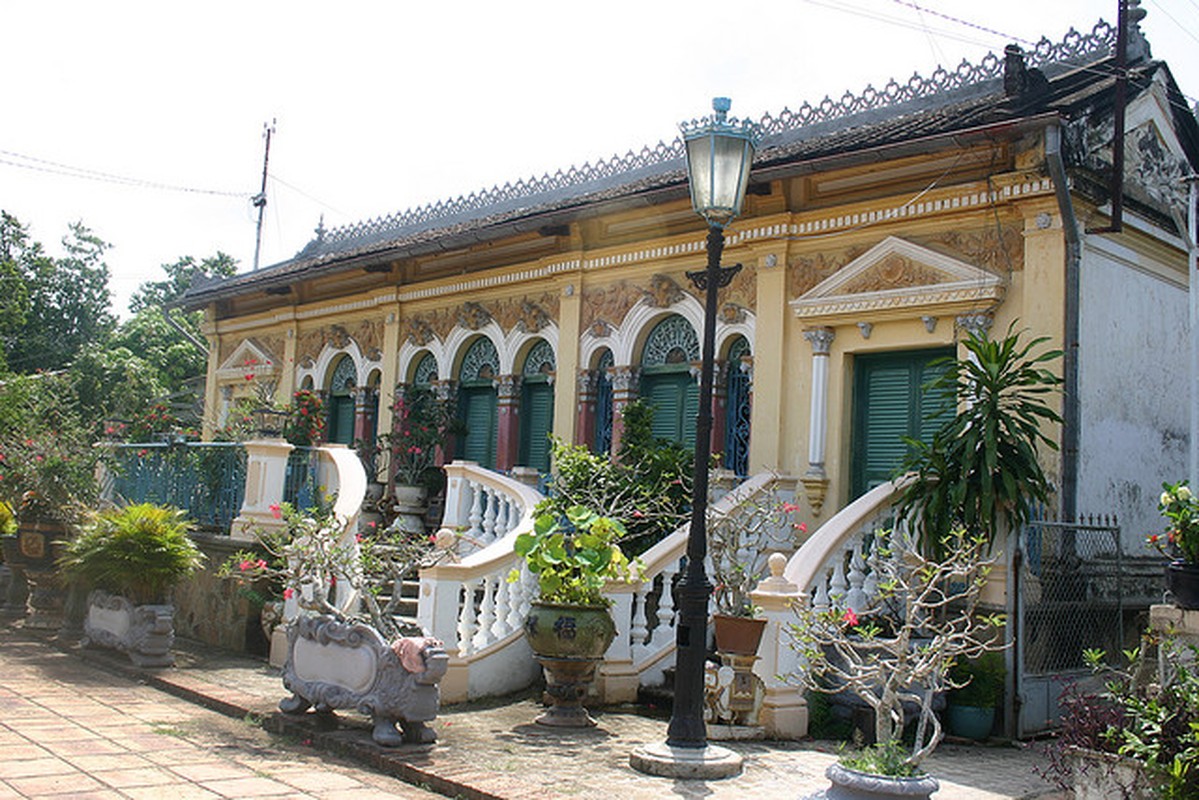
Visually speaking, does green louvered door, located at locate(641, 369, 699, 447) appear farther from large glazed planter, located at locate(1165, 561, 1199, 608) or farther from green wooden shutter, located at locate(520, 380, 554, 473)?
large glazed planter, located at locate(1165, 561, 1199, 608)

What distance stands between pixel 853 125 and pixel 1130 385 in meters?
4.06

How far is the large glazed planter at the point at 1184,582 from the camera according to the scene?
21.4 feet

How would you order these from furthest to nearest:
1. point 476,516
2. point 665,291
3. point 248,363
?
1. point 248,363
2. point 665,291
3. point 476,516

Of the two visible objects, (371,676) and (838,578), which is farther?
(838,578)

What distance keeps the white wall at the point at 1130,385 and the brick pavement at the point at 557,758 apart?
2.95 meters

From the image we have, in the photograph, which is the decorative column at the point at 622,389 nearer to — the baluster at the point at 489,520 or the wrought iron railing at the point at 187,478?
the baluster at the point at 489,520

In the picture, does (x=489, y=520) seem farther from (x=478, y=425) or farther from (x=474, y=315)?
(x=474, y=315)

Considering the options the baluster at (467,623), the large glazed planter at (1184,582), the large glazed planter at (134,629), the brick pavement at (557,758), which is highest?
the large glazed planter at (1184,582)

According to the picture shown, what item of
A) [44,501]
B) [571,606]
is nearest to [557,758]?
[571,606]

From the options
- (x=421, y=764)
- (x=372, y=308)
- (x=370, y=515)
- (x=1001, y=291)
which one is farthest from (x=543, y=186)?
(x=421, y=764)

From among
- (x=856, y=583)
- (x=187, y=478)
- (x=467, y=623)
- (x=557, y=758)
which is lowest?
(x=557, y=758)

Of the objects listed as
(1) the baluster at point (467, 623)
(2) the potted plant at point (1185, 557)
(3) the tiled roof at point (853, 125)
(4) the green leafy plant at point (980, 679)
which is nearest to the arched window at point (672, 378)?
(3) the tiled roof at point (853, 125)

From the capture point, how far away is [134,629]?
34.9ft

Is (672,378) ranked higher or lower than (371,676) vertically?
higher
